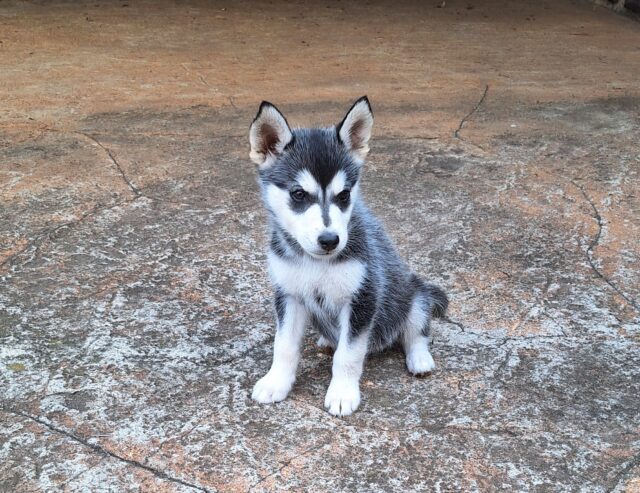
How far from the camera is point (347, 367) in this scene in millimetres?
3498

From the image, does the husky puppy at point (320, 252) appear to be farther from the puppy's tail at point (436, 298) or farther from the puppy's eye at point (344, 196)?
the puppy's tail at point (436, 298)

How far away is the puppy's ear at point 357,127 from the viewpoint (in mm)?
3518

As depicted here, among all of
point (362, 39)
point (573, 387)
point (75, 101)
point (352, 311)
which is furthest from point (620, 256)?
point (362, 39)

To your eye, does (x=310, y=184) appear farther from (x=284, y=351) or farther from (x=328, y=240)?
(x=284, y=351)

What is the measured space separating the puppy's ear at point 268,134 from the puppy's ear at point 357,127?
0.24m

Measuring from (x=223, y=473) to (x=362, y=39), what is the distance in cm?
810

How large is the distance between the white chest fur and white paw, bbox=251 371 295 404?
381mm

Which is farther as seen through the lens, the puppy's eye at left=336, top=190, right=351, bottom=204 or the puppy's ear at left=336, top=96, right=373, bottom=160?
the puppy's ear at left=336, top=96, right=373, bottom=160

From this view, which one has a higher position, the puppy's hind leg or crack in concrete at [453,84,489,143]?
the puppy's hind leg

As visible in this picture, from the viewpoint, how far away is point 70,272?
4.59 meters

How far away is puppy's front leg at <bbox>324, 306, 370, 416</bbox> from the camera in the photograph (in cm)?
345

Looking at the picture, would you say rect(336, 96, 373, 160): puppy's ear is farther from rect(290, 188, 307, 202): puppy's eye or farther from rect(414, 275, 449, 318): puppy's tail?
rect(414, 275, 449, 318): puppy's tail

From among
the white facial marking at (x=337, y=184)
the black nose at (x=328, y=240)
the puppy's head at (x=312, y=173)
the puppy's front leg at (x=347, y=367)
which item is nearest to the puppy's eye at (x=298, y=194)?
the puppy's head at (x=312, y=173)

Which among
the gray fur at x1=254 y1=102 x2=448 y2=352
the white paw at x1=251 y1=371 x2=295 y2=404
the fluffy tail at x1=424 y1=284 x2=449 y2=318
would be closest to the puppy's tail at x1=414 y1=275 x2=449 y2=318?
the fluffy tail at x1=424 y1=284 x2=449 y2=318
